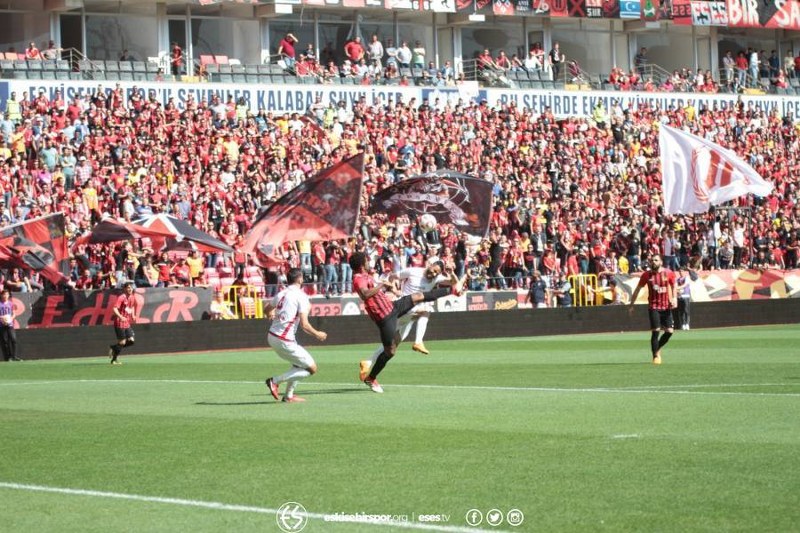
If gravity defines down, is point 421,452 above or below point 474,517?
below

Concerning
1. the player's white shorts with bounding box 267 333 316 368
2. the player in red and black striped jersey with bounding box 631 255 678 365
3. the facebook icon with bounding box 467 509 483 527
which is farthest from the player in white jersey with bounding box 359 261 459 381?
the facebook icon with bounding box 467 509 483 527

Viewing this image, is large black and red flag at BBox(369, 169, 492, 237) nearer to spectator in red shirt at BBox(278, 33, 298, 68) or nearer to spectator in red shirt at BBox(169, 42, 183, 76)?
spectator in red shirt at BBox(169, 42, 183, 76)

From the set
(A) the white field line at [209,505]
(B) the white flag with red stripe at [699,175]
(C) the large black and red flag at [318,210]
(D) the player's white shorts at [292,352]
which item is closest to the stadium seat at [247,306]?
(C) the large black and red flag at [318,210]

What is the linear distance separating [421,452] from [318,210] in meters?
20.5

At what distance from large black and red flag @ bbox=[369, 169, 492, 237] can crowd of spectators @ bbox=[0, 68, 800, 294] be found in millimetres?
1687

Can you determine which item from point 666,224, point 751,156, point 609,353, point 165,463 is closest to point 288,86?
point 666,224

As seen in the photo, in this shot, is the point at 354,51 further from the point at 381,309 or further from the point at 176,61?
the point at 381,309

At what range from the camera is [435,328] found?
37.2 metres

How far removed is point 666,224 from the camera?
1810 inches

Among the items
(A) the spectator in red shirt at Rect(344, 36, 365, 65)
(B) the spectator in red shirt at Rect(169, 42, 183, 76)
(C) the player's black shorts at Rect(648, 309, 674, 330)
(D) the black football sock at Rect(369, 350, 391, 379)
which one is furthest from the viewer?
(A) the spectator in red shirt at Rect(344, 36, 365, 65)

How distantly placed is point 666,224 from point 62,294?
69.0 ft

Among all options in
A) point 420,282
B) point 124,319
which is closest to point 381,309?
point 420,282

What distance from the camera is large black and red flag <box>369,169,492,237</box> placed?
118 ft

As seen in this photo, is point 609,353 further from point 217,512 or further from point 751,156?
point 751,156
